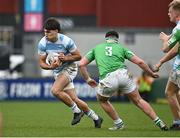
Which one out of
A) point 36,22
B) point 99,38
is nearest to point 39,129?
point 36,22

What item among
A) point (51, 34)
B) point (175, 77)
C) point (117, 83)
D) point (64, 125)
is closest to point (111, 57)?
point (117, 83)

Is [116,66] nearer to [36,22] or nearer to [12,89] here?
[12,89]

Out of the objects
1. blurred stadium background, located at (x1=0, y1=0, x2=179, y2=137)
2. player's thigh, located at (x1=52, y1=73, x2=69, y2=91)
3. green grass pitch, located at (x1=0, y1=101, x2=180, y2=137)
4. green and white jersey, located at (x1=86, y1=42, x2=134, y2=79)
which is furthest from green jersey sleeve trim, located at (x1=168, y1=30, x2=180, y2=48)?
blurred stadium background, located at (x1=0, y1=0, x2=179, y2=137)

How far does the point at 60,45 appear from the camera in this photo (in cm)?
1752

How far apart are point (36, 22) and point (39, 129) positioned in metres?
19.9

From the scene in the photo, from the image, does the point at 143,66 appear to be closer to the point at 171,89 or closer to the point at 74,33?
the point at 171,89

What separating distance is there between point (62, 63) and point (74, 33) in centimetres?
2433

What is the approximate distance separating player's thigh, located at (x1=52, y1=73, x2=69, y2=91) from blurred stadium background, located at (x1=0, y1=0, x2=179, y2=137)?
1417cm

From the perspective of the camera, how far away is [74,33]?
Result: 4184 cm

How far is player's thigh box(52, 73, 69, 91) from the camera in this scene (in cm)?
1748

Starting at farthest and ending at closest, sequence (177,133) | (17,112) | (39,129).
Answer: (17,112) < (39,129) < (177,133)

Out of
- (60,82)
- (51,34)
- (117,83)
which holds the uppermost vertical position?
(51,34)

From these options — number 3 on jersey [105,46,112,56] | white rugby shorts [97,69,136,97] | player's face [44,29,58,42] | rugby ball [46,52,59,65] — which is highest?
player's face [44,29,58,42]

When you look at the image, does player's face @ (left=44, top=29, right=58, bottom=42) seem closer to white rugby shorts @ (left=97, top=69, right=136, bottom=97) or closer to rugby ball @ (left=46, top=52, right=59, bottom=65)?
rugby ball @ (left=46, top=52, right=59, bottom=65)
